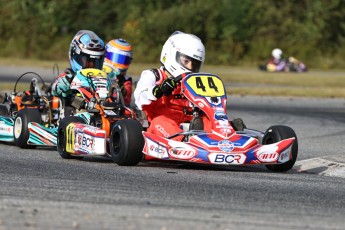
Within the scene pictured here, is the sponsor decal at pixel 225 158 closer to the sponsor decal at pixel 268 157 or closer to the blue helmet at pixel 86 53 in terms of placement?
the sponsor decal at pixel 268 157

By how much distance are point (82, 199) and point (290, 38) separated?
3197 cm

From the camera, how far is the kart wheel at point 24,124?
11.2 meters

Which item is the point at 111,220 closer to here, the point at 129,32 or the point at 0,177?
the point at 0,177

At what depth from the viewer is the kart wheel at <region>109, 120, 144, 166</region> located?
354 inches

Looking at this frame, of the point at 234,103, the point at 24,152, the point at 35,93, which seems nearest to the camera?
the point at 24,152

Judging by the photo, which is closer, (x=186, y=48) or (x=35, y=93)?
(x=186, y=48)

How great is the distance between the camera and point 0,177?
785 cm

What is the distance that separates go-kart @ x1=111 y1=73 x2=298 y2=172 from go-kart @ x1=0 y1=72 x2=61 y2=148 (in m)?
1.88

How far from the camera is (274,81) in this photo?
95.6 ft

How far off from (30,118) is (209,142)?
3.03m

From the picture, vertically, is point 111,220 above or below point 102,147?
above

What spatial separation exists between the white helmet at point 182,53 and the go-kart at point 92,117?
0.68 m

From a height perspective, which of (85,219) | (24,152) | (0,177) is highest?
(85,219)

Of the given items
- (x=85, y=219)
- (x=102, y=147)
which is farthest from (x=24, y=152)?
(x=85, y=219)
